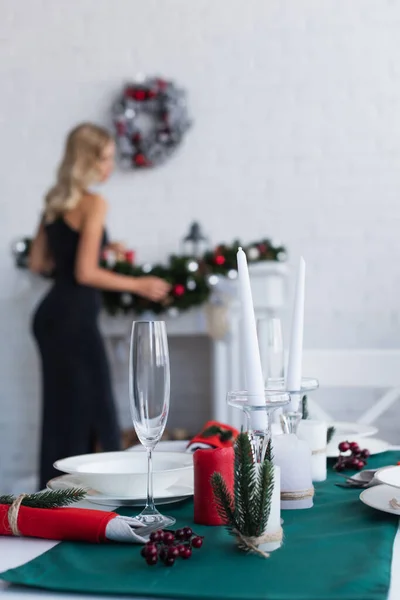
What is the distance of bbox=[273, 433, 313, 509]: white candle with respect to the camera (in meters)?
0.92

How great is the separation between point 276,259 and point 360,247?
0.44 meters

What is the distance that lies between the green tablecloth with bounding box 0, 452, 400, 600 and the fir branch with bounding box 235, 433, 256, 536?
0.10ft

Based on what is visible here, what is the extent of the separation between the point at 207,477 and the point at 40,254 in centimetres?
231

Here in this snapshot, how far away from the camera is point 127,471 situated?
3.52 ft

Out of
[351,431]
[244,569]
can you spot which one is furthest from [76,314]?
[244,569]

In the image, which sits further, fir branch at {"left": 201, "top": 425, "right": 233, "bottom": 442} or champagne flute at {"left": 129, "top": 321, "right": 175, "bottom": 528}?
fir branch at {"left": 201, "top": 425, "right": 233, "bottom": 442}

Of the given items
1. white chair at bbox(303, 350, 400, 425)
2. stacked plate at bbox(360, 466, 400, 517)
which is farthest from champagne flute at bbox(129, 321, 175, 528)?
white chair at bbox(303, 350, 400, 425)

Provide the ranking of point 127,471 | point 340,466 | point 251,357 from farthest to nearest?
point 340,466, point 127,471, point 251,357

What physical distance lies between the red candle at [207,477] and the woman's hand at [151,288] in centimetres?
224

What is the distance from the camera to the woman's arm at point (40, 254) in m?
3.02

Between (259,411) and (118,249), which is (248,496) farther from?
(118,249)

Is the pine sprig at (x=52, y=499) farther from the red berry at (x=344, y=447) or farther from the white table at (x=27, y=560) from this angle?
the red berry at (x=344, y=447)

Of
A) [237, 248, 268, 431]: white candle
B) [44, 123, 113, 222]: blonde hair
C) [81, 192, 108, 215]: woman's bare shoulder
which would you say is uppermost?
[44, 123, 113, 222]: blonde hair

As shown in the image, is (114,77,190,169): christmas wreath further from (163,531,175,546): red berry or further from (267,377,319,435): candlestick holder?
(163,531,175,546): red berry
